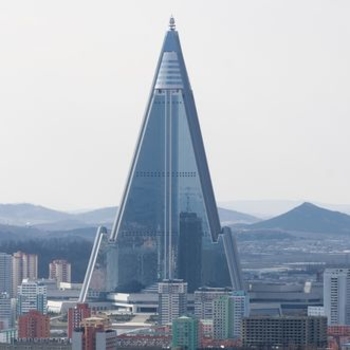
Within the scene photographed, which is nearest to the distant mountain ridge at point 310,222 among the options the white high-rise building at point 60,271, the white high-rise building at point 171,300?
the white high-rise building at point 60,271

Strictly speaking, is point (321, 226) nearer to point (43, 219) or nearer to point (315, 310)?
point (43, 219)

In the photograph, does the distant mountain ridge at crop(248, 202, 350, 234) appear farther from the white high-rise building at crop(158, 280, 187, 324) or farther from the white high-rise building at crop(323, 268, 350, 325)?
the white high-rise building at crop(323, 268, 350, 325)

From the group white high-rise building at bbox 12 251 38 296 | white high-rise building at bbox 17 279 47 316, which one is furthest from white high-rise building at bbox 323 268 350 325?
white high-rise building at bbox 12 251 38 296

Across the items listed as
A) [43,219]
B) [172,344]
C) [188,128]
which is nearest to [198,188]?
[188,128]

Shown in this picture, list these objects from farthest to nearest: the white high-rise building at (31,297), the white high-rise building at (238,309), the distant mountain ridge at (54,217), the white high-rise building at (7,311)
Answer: the distant mountain ridge at (54,217)
the white high-rise building at (31,297)
the white high-rise building at (7,311)
the white high-rise building at (238,309)

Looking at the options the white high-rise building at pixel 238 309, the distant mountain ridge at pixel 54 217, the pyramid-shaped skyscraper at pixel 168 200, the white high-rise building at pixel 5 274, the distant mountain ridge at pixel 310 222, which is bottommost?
the white high-rise building at pixel 238 309

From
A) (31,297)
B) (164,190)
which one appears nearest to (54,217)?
(164,190)

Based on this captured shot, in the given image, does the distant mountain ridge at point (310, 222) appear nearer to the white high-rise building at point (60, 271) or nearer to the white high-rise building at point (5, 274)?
the white high-rise building at point (60, 271)
